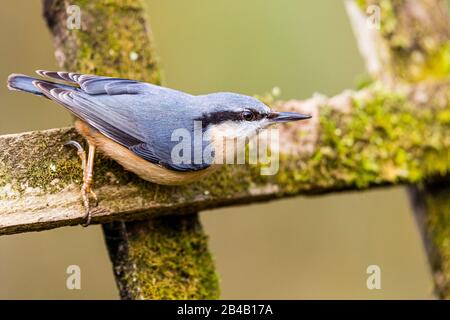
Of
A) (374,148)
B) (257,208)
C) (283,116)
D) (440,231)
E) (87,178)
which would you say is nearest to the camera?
(87,178)

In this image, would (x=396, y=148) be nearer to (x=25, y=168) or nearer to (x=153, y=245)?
(x=153, y=245)

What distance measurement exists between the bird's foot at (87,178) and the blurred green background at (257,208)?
236cm

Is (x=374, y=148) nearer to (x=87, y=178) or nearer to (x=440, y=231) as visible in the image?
(x=440, y=231)

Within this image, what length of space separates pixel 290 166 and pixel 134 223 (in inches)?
28.4

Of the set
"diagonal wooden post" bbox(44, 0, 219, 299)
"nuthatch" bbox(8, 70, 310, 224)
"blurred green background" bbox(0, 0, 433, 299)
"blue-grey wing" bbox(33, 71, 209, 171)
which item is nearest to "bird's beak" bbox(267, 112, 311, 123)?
"nuthatch" bbox(8, 70, 310, 224)

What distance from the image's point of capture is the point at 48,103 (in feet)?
16.4

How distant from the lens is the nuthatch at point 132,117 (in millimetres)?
2709

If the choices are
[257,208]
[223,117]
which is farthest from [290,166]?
[257,208]

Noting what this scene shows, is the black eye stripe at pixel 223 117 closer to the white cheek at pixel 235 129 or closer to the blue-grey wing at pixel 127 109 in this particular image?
the white cheek at pixel 235 129

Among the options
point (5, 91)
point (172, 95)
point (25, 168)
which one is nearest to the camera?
point (25, 168)

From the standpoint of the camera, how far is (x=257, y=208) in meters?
5.30

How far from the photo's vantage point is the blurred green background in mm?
4891
